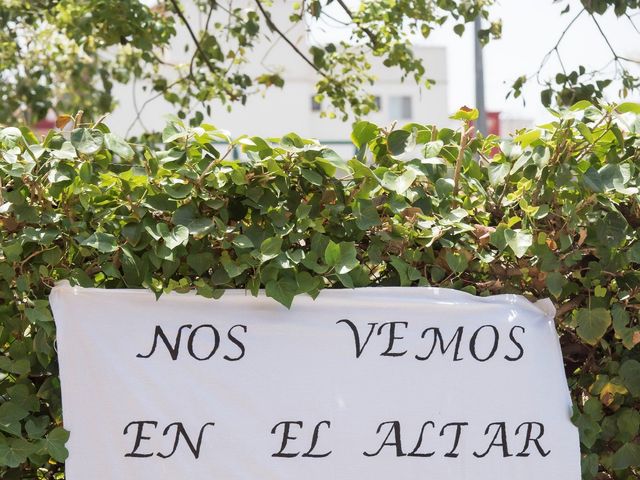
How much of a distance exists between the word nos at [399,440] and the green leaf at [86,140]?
685 mm

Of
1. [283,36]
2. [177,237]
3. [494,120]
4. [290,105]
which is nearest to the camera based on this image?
[177,237]

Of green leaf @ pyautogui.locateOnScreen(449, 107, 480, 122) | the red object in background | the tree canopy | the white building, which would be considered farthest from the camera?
the red object in background

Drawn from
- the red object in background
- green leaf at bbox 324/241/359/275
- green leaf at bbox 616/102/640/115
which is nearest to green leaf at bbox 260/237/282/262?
green leaf at bbox 324/241/359/275

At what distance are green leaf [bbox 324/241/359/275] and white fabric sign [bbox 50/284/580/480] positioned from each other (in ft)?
0.39

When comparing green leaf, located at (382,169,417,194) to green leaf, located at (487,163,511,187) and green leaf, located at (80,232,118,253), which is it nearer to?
green leaf, located at (487,163,511,187)

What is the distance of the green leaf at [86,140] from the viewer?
2141 millimetres

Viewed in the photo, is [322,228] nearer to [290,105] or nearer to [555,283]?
[555,283]

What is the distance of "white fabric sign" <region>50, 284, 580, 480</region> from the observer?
7.36 ft

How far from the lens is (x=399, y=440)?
2.26 m

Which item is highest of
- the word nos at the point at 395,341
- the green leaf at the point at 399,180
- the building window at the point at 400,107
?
the building window at the point at 400,107

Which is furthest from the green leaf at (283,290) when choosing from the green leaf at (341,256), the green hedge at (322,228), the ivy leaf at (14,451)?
the ivy leaf at (14,451)

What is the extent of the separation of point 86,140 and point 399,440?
1065 mm

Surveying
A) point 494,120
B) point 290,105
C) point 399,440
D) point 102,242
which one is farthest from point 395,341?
point 494,120

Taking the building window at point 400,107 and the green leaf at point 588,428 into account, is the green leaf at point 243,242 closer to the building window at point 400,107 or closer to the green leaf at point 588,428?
the green leaf at point 588,428
